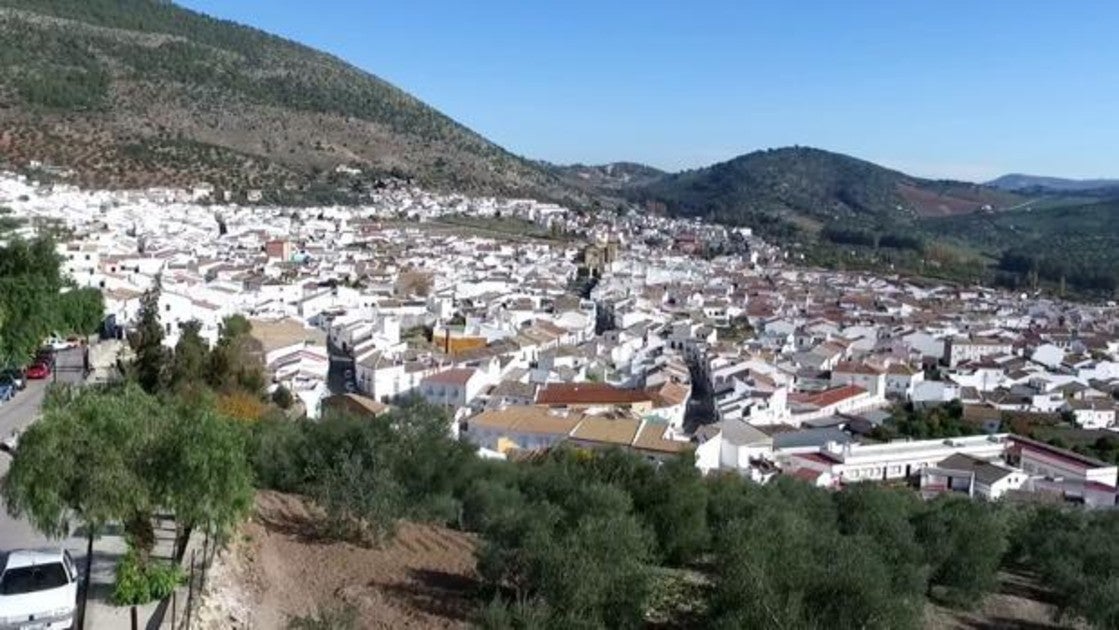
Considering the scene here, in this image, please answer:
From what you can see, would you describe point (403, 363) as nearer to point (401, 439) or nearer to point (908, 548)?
point (401, 439)

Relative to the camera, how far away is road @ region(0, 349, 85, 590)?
10.1 meters

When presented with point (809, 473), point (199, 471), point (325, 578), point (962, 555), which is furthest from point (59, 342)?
point (809, 473)

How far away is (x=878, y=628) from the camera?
1050 centimetres

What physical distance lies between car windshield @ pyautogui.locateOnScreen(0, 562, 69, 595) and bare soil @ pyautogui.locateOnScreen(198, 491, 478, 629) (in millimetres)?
1279

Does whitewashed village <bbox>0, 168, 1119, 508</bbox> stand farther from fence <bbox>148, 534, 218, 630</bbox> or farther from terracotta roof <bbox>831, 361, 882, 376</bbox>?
fence <bbox>148, 534, 218, 630</bbox>

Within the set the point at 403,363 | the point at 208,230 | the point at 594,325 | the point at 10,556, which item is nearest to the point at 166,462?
the point at 10,556

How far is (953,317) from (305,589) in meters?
61.0

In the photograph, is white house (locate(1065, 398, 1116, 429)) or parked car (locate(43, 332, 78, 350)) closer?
parked car (locate(43, 332, 78, 350))

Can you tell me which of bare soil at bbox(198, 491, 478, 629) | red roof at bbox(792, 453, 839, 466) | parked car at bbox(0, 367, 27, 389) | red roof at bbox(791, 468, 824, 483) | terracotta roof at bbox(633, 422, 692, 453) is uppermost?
parked car at bbox(0, 367, 27, 389)

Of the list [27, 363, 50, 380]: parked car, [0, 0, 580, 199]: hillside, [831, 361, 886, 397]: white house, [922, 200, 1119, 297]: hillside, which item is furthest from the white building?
[922, 200, 1119, 297]: hillside

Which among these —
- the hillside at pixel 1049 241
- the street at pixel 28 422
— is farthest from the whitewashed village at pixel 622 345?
the hillside at pixel 1049 241

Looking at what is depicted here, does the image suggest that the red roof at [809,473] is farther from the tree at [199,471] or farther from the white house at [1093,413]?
the tree at [199,471]

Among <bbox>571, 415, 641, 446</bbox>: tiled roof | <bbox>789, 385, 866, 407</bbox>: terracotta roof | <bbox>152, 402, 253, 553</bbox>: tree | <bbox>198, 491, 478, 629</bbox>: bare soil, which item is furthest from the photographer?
<bbox>789, 385, 866, 407</bbox>: terracotta roof

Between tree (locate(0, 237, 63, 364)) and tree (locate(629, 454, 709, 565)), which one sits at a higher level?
tree (locate(0, 237, 63, 364))
